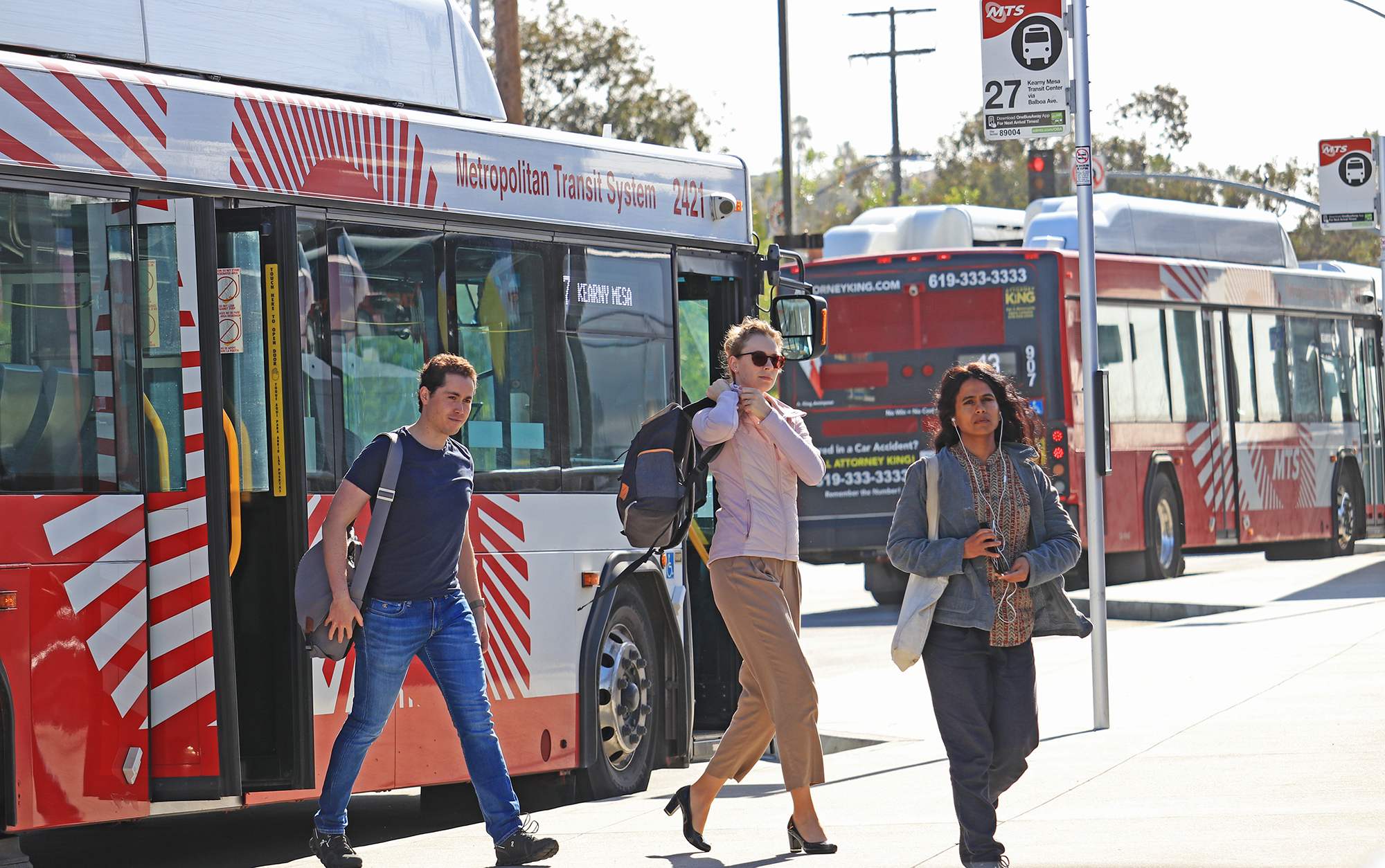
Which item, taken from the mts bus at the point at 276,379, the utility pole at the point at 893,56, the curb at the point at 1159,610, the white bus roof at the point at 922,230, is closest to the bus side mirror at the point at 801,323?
the mts bus at the point at 276,379

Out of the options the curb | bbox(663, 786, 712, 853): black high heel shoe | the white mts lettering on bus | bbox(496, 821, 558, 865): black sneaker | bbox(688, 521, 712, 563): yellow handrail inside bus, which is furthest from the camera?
the white mts lettering on bus

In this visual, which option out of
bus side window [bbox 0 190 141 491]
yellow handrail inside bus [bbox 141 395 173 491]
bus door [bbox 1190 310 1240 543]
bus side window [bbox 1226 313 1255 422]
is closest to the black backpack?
yellow handrail inside bus [bbox 141 395 173 491]

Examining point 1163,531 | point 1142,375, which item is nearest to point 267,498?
point 1142,375

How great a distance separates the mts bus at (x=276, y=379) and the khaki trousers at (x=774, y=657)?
5.44 ft

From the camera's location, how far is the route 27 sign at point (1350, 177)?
21844 millimetres

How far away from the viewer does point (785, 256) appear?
11.8m

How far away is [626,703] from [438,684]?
99.8 inches

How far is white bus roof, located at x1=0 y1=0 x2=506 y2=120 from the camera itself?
7.94m

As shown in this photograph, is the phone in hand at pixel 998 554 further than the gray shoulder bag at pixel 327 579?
No

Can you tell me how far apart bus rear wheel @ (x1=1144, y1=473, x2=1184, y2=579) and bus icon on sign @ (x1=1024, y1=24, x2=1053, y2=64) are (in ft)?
38.1

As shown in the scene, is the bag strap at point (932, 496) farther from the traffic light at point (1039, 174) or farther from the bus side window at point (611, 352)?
the traffic light at point (1039, 174)

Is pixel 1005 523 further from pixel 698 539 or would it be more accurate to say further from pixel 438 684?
pixel 698 539

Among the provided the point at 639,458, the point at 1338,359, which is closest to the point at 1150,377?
the point at 1338,359

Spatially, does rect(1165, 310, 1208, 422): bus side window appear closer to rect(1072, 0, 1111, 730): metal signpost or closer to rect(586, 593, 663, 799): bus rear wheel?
rect(1072, 0, 1111, 730): metal signpost
